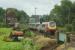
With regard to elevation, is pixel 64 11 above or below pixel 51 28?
above

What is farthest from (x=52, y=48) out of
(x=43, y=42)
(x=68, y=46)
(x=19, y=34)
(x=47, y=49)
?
(x=19, y=34)

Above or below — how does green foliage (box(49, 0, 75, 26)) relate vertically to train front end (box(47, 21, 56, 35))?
above

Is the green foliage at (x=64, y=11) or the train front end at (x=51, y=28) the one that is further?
the green foliage at (x=64, y=11)

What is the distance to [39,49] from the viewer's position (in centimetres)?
1986

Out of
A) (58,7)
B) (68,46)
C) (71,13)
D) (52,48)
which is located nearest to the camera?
(68,46)

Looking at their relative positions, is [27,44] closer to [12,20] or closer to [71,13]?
[71,13]

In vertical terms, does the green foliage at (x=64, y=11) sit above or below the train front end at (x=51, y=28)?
above

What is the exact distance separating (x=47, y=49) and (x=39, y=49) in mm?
574

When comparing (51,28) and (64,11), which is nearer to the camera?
(51,28)

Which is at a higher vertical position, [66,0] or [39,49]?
[66,0]

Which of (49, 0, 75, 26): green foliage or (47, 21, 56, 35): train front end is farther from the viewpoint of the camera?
(49, 0, 75, 26): green foliage

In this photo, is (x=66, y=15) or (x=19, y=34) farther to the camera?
(x=66, y=15)

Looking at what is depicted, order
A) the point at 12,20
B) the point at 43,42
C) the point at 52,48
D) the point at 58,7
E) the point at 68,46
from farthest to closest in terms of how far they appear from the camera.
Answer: the point at 12,20
the point at 58,7
the point at 43,42
the point at 52,48
the point at 68,46

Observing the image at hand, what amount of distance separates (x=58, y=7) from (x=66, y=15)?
434 centimetres
